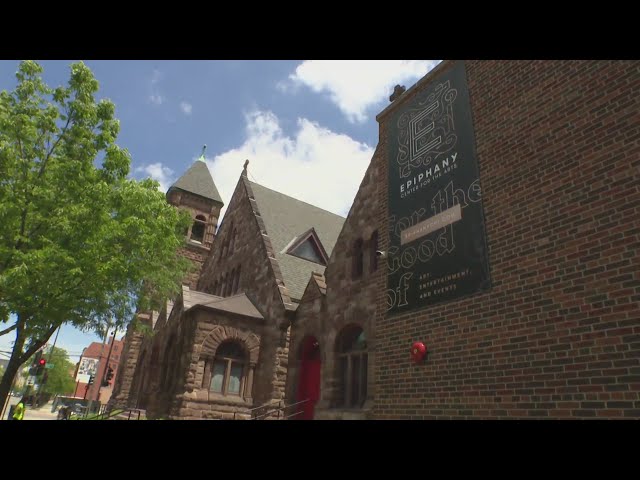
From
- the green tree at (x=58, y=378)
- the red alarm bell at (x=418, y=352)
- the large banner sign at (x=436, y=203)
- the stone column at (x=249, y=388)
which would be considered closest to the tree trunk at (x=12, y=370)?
the stone column at (x=249, y=388)

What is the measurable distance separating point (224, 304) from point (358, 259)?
247 inches

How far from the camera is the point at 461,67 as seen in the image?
840 cm

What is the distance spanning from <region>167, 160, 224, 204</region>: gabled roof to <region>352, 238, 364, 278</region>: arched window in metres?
20.8

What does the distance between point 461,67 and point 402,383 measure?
6071 mm

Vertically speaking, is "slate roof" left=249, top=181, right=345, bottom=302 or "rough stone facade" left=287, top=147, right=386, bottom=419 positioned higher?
"slate roof" left=249, top=181, right=345, bottom=302

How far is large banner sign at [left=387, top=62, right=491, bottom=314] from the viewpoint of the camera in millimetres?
7086

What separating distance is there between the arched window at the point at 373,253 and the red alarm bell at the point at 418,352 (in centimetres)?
454

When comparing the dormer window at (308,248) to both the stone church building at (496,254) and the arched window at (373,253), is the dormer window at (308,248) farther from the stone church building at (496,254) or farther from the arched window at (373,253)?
the arched window at (373,253)

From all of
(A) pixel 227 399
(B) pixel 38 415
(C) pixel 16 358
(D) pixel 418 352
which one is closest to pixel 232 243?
(A) pixel 227 399

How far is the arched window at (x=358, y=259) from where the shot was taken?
12.4 m

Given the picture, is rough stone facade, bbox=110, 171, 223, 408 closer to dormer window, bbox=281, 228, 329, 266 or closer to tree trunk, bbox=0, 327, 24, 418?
dormer window, bbox=281, 228, 329, 266

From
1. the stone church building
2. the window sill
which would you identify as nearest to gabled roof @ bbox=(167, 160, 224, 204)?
the window sill

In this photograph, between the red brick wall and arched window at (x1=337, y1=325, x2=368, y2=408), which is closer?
the red brick wall
